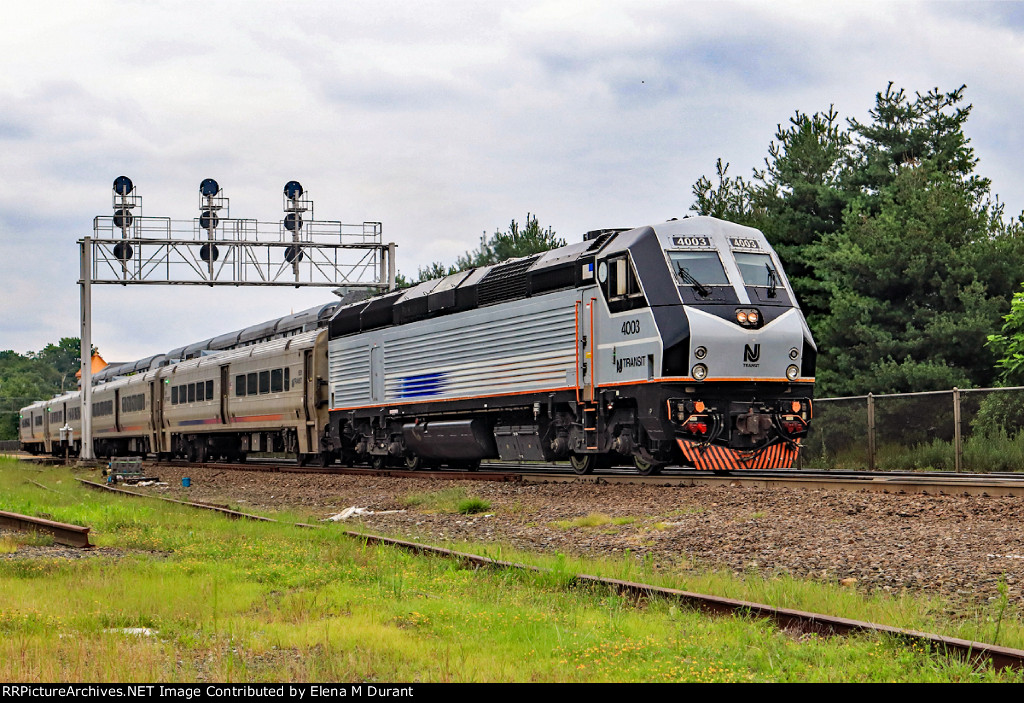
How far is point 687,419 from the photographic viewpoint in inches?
646

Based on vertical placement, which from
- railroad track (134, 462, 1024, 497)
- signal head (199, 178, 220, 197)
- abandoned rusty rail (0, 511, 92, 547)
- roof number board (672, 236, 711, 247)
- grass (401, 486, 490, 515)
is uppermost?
signal head (199, 178, 220, 197)

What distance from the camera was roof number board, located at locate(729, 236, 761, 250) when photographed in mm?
17906

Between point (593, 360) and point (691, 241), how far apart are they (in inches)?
97.3

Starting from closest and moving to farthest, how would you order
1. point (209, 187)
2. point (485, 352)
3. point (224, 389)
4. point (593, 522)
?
point (593, 522)
point (485, 352)
point (224, 389)
point (209, 187)

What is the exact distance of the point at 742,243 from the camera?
18.0 m

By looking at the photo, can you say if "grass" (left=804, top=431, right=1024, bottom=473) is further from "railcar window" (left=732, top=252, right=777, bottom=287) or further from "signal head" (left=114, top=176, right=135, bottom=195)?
"signal head" (left=114, top=176, right=135, bottom=195)

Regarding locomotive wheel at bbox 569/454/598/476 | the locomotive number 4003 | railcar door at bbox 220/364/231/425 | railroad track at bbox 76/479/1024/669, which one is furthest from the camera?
railcar door at bbox 220/364/231/425

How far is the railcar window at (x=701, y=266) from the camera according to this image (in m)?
17.2

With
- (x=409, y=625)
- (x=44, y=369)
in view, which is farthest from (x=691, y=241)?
(x=44, y=369)

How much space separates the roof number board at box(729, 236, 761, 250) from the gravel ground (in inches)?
169

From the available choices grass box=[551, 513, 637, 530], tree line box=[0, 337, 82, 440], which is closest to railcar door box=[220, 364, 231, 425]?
grass box=[551, 513, 637, 530]

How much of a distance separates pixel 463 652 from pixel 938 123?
31.3 meters

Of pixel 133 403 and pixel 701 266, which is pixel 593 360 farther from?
pixel 133 403
